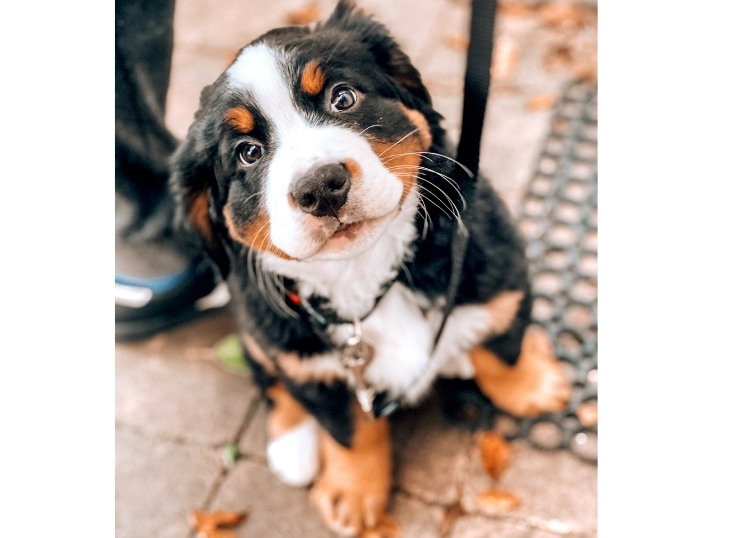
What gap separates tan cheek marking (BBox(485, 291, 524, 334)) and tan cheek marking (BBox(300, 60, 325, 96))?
2.73 feet

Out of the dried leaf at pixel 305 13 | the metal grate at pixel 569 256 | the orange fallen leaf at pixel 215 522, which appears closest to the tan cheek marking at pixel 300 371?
the orange fallen leaf at pixel 215 522

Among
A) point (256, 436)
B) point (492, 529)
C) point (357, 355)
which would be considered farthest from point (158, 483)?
point (492, 529)

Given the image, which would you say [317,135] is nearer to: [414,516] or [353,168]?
[353,168]

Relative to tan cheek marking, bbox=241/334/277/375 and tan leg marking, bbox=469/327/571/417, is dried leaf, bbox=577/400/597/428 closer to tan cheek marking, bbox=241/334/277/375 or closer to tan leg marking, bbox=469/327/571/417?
tan leg marking, bbox=469/327/571/417

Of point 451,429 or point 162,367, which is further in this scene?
point 162,367

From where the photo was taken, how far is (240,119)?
4.06 ft

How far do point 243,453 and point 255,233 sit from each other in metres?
1.13

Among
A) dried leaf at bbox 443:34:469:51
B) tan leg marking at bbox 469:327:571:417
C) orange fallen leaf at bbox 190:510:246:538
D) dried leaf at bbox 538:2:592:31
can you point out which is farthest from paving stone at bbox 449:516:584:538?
dried leaf at bbox 538:2:592:31

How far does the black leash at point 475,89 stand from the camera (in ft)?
3.83
